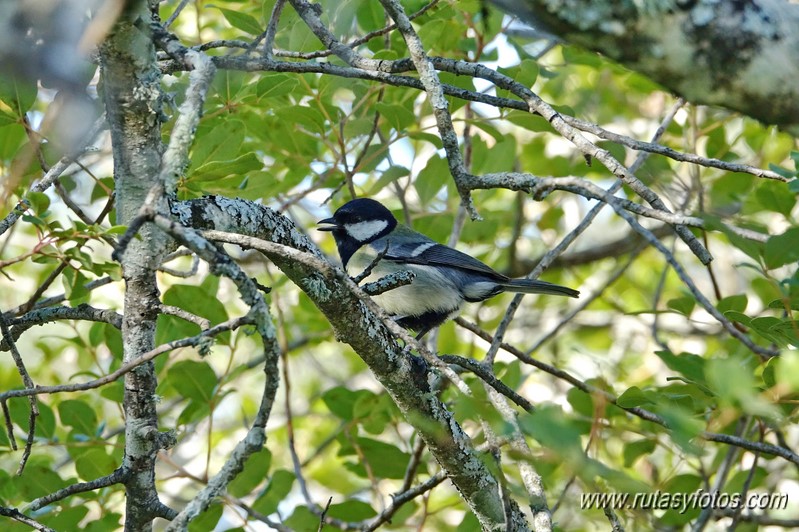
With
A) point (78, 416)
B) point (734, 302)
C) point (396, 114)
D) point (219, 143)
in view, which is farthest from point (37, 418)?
point (734, 302)

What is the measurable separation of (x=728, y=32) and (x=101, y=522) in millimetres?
2911

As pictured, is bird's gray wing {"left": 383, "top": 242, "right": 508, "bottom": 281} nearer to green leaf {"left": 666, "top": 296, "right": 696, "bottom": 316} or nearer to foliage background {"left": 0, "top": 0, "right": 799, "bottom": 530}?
foliage background {"left": 0, "top": 0, "right": 799, "bottom": 530}

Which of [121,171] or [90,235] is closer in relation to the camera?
[121,171]

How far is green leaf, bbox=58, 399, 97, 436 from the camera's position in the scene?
3.42 meters

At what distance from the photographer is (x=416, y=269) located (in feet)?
15.2

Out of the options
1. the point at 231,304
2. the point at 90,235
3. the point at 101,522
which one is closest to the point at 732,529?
the point at 101,522

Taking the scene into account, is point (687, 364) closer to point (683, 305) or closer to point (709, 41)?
point (683, 305)

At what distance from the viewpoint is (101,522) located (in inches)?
125

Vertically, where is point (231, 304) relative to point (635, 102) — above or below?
below

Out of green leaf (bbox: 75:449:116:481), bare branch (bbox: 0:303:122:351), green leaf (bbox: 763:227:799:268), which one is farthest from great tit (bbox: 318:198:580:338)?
bare branch (bbox: 0:303:122:351)

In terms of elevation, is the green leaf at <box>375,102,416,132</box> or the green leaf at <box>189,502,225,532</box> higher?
the green leaf at <box>375,102,416,132</box>

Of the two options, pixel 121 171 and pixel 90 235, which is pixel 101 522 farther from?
pixel 121 171

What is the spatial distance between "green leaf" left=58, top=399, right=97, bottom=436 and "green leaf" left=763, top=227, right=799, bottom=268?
9.65 feet

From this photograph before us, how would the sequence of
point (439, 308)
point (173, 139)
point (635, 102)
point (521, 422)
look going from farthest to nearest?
1. point (635, 102)
2. point (439, 308)
3. point (173, 139)
4. point (521, 422)
